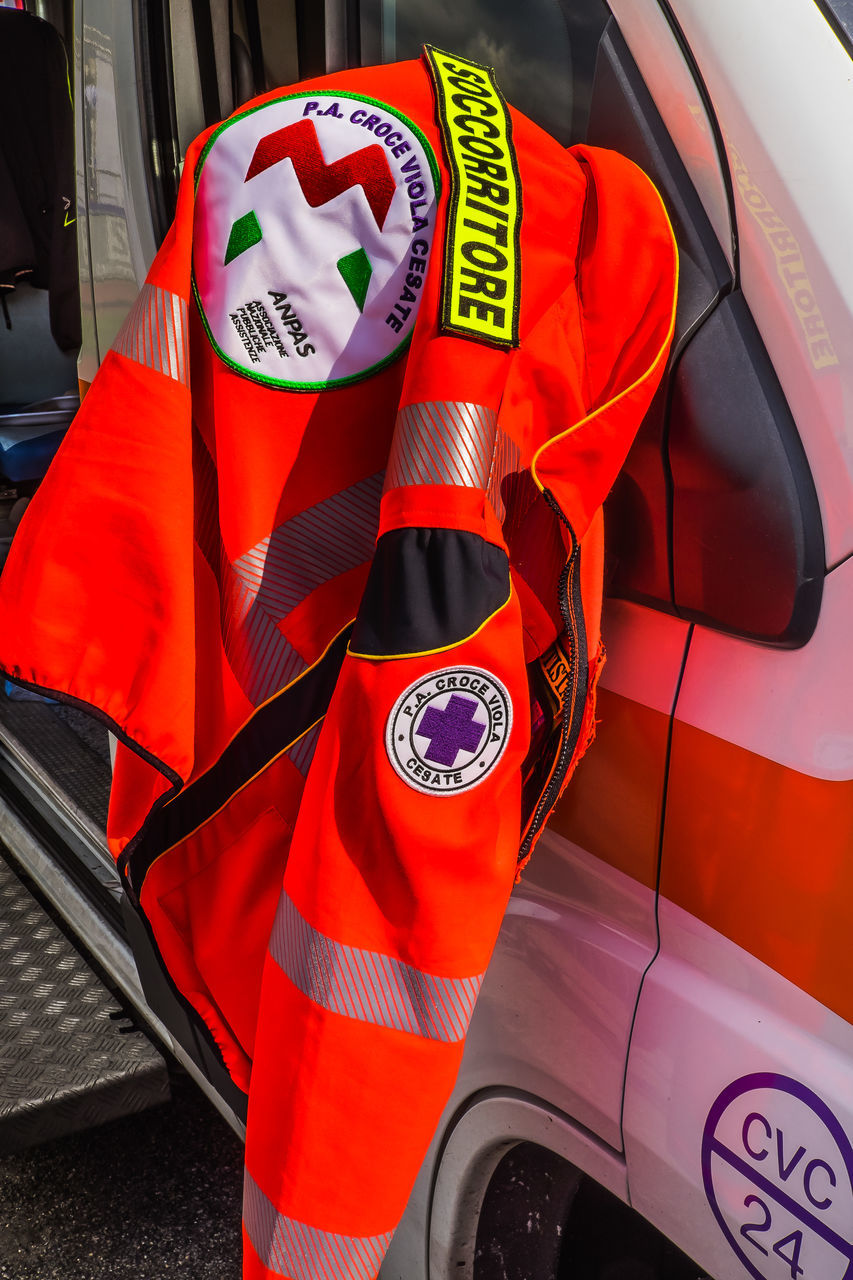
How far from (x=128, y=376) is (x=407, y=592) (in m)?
0.37

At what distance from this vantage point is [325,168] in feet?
3.39

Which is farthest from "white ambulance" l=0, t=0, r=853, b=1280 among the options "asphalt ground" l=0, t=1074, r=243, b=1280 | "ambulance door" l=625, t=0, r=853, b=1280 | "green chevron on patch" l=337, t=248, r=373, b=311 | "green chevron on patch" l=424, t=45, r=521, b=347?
"asphalt ground" l=0, t=1074, r=243, b=1280

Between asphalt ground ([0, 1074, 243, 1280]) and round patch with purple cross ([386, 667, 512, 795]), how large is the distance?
4.71ft

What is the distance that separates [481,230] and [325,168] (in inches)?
7.1

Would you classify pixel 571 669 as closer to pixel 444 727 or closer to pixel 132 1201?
pixel 444 727

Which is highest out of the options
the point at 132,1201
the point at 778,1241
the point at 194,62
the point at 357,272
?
the point at 194,62

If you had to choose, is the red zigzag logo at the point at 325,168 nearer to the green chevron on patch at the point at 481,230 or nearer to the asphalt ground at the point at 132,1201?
the green chevron on patch at the point at 481,230

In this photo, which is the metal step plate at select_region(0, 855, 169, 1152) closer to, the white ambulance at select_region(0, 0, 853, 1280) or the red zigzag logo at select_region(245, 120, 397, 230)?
the white ambulance at select_region(0, 0, 853, 1280)

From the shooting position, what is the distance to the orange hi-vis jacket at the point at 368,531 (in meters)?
0.95

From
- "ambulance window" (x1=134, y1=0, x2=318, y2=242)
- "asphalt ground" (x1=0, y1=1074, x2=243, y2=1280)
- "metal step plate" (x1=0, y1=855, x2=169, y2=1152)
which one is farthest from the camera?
"asphalt ground" (x1=0, y1=1074, x2=243, y2=1280)

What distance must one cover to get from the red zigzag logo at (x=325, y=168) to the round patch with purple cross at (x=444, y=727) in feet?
1.48

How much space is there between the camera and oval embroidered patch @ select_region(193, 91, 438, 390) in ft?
3.39

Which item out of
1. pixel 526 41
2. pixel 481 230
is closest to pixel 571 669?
pixel 481 230

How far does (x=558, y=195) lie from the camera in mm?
1027
